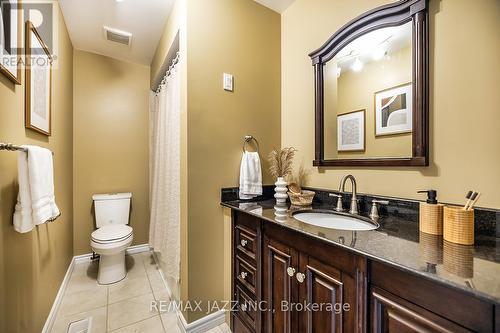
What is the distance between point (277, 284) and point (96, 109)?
2.66 meters

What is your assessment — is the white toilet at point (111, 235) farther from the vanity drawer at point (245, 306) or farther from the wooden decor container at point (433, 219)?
the wooden decor container at point (433, 219)

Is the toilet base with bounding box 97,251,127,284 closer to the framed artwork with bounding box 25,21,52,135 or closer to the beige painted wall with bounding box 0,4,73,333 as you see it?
the beige painted wall with bounding box 0,4,73,333

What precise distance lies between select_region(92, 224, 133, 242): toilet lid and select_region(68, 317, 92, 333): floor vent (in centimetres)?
59

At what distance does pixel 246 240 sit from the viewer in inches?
50.1

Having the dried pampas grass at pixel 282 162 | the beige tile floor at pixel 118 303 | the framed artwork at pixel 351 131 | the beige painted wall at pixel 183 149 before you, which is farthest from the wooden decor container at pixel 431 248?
the beige tile floor at pixel 118 303

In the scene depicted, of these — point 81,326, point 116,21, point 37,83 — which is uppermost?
point 116,21

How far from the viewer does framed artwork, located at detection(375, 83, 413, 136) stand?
1.03 metres

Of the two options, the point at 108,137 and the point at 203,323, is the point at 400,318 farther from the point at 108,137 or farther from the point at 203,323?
the point at 108,137

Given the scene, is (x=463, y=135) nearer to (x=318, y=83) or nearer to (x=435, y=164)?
(x=435, y=164)

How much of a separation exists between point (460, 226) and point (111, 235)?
2.40 meters

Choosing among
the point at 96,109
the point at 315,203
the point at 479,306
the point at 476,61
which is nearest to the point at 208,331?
the point at 315,203

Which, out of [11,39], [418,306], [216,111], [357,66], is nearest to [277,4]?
[357,66]

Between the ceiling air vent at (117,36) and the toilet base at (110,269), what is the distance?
6.88 ft

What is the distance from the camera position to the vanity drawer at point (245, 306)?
3.92ft
